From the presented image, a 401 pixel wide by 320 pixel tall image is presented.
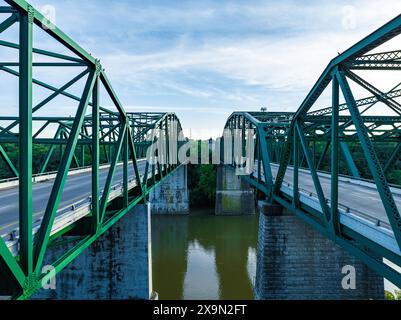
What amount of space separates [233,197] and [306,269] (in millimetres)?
41660

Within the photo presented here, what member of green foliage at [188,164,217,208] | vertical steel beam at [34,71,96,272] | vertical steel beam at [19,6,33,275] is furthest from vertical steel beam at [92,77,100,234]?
green foliage at [188,164,217,208]

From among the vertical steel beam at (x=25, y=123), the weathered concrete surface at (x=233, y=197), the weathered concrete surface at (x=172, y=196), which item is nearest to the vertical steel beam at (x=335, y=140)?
the vertical steel beam at (x=25, y=123)

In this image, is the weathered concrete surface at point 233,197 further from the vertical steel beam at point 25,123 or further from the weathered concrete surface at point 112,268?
the vertical steel beam at point 25,123

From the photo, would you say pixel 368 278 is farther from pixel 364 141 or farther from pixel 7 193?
pixel 7 193

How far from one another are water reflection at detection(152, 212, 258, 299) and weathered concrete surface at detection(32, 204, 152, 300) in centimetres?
609

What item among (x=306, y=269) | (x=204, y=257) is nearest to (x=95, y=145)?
(x=306, y=269)

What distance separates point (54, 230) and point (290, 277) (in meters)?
16.5

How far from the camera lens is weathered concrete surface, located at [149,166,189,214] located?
64188 millimetres

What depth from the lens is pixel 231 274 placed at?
106ft

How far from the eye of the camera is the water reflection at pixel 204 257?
2844cm

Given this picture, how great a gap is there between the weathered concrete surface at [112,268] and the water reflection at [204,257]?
6093mm

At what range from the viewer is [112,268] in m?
21.5

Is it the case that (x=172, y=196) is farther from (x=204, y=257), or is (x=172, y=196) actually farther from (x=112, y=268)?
(x=112, y=268)

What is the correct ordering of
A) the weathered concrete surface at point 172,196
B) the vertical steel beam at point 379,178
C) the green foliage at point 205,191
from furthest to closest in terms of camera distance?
the green foliage at point 205,191, the weathered concrete surface at point 172,196, the vertical steel beam at point 379,178
